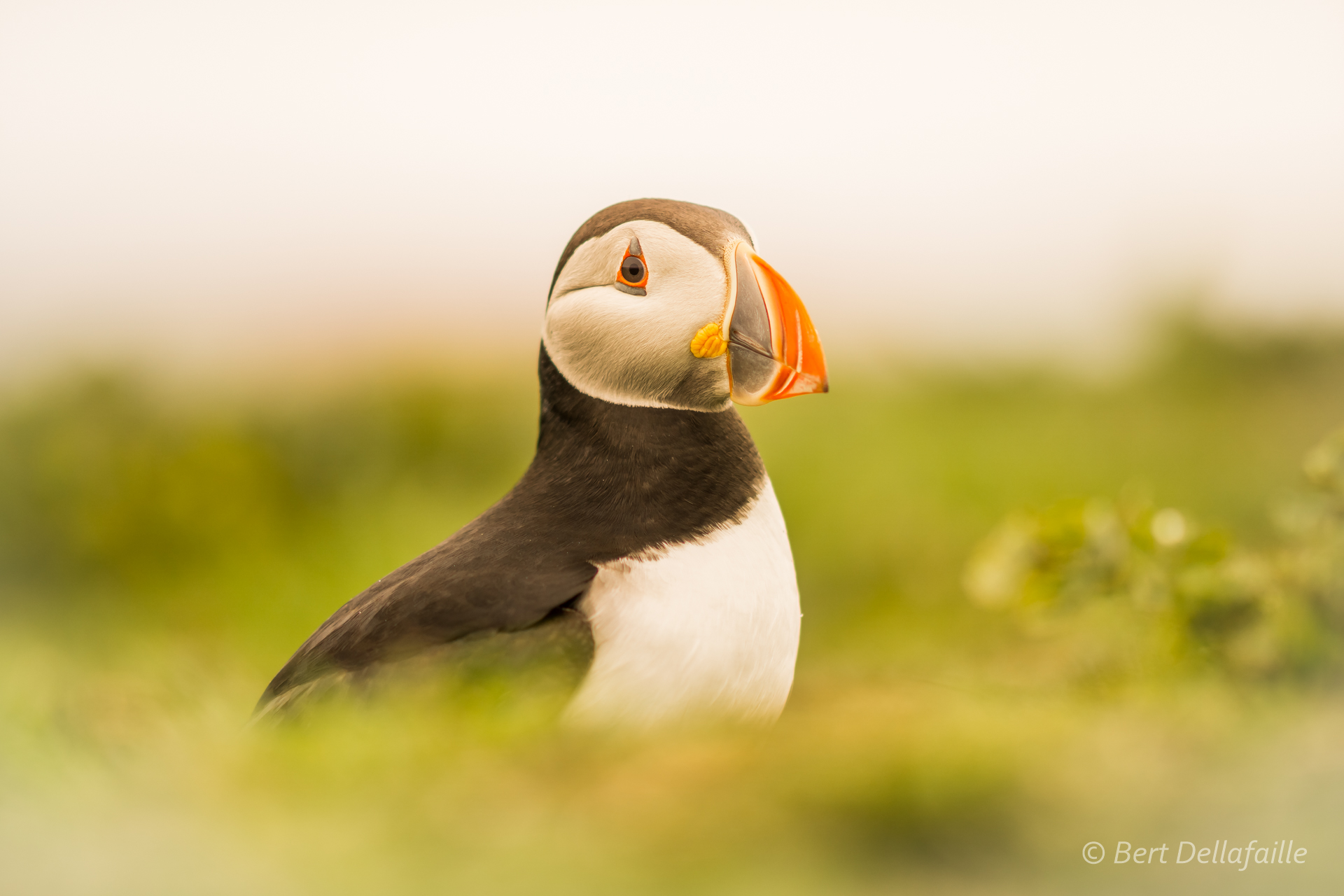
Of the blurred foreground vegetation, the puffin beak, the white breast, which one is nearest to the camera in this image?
the blurred foreground vegetation

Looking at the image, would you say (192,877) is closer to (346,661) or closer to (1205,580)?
(346,661)

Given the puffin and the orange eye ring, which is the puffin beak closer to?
the puffin

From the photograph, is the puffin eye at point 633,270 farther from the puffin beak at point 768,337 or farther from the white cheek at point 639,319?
the puffin beak at point 768,337

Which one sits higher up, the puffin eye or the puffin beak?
the puffin eye

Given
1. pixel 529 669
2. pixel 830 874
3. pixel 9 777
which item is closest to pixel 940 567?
pixel 529 669

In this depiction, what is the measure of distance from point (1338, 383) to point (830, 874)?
2596mm

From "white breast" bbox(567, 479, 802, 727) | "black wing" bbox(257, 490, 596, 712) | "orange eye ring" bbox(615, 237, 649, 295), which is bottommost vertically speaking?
"white breast" bbox(567, 479, 802, 727)

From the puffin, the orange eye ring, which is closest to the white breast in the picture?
the puffin

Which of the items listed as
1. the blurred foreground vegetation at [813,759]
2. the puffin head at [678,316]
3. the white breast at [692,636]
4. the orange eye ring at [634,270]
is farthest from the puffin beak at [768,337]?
the blurred foreground vegetation at [813,759]

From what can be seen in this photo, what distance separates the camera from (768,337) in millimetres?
1506

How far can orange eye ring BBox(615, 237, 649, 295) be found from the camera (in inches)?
61.9

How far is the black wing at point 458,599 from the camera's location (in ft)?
4.65

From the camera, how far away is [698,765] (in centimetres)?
96

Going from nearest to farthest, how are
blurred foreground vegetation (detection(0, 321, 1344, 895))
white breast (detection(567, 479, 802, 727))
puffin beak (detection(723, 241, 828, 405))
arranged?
1. blurred foreground vegetation (detection(0, 321, 1344, 895))
2. white breast (detection(567, 479, 802, 727))
3. puffin beak (detection(723, 241, 828, 405))
